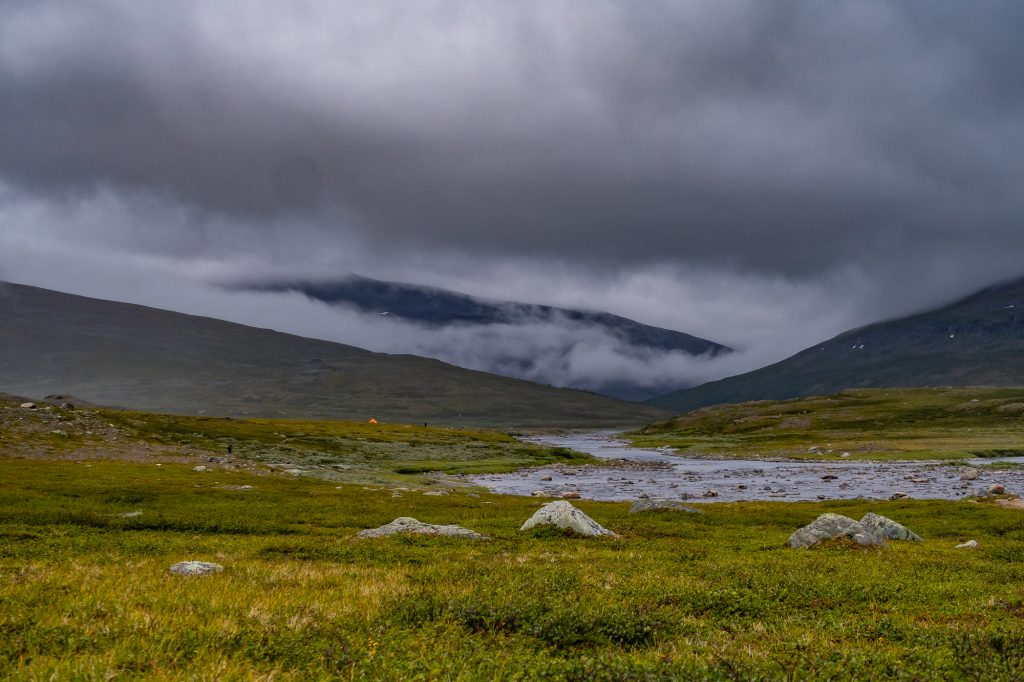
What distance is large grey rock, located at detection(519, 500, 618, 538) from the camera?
2681 centimetres

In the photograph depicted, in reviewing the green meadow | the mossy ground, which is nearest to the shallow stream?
the green meadow

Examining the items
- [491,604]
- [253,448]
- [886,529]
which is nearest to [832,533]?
[886,529]

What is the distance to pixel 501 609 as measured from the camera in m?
11.1

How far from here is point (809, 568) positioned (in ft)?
58.4

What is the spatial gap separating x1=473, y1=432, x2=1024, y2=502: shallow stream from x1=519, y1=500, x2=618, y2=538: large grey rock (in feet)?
114

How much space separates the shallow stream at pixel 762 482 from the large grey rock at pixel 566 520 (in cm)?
3477

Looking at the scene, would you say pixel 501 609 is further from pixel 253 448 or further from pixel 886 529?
pixel 253 448

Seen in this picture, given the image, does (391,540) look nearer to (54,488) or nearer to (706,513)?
(706,513)

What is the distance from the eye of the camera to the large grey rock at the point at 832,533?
2484cm

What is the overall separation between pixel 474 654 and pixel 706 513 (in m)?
36.2

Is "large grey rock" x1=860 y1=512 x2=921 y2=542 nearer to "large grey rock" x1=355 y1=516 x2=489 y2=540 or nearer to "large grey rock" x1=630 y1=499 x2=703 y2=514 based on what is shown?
"large grey rock" x1=630 y1=499 x2=703 y2=514

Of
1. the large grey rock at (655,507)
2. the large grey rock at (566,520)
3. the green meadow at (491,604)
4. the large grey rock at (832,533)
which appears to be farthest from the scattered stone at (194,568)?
the large grey rock at (655,507)

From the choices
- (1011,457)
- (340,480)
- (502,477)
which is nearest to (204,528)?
(340,480)

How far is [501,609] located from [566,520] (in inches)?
649
